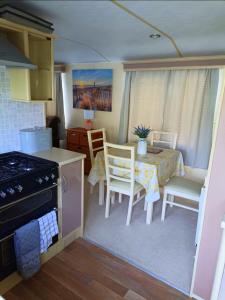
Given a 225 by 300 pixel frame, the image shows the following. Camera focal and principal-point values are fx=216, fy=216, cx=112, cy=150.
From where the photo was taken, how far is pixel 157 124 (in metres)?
3.53

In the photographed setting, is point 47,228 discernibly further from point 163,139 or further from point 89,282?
point 163,139

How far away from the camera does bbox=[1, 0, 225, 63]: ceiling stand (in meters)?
1.45

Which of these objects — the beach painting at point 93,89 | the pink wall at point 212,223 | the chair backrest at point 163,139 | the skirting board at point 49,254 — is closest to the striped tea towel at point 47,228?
the skirting board at point 49,254

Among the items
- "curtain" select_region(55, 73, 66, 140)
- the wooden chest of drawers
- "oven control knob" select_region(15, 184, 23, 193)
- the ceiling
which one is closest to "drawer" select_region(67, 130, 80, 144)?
the wooden chest of drawers

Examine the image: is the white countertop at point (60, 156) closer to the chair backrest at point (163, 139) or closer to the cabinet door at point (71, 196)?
the cabinet door at point (71, 196)

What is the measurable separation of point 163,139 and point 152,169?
3.87 ft

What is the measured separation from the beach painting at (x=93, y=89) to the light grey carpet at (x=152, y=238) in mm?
1973

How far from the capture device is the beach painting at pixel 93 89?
401cm

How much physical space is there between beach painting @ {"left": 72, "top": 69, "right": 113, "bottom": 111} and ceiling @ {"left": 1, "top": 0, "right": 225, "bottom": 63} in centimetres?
118

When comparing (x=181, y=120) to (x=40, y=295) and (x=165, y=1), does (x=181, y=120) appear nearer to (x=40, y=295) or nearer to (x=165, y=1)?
(x=165, y=1)

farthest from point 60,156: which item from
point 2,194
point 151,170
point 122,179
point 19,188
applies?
point 151,170

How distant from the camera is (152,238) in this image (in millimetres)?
2408

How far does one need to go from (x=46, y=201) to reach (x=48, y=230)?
254 mm

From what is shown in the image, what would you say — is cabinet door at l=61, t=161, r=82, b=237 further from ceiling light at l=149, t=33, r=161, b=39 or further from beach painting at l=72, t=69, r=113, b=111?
beach painting at l=72, t=69, r=113, b=111
